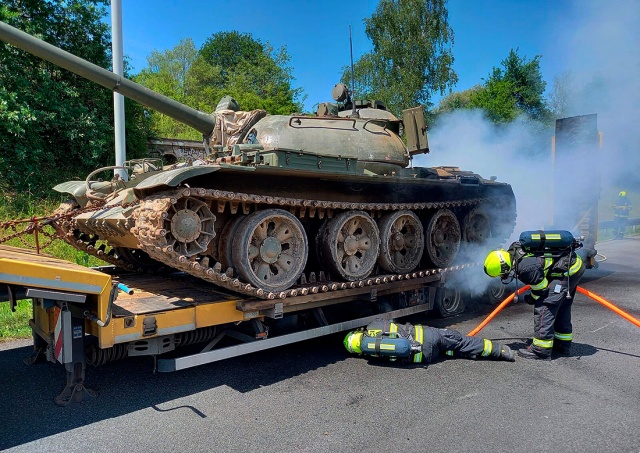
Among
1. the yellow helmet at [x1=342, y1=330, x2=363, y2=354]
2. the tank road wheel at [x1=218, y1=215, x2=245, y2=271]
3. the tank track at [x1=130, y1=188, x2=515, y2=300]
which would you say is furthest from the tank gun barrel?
the yellow helmet at [x1=342, y1=330, x2=363, y2=354]

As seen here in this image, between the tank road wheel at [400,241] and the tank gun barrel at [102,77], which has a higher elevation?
the tank gun barrel at [102,77]

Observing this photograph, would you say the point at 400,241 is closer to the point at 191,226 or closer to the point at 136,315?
the point at 191,226

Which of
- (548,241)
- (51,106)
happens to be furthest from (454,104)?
(548,241)

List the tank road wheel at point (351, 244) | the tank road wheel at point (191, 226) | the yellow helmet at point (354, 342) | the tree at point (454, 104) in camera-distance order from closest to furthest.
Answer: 1. the tank road wheel at point (191, 226)
2. the yellow helmet at point (354, 342)
3. the tank road wheel at point (351, 244)
4. the tree at point (454, 104)

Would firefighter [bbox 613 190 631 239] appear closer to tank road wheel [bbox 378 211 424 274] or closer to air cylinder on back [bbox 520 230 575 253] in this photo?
tank road wheel [bbox 378 211 424 274]

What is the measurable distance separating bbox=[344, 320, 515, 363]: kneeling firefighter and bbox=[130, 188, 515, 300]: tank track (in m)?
0.72

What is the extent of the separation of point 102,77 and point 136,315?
3496 mm

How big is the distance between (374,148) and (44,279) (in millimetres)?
5020

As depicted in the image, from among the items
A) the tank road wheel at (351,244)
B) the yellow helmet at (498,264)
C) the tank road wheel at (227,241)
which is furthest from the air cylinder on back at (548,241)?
the tank road wheel at (227,241)

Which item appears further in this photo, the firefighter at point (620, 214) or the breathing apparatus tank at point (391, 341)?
the firefighter at point (620, 214)

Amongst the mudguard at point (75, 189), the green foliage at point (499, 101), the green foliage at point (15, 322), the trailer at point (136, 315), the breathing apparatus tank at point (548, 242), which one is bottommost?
the green foliage at point (15, 322)

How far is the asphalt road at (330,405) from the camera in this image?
4.13m

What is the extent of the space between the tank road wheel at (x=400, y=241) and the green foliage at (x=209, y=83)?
21327 mm

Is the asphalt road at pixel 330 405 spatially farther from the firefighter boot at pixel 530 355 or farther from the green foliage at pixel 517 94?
the green foliage at pixel 517 94
